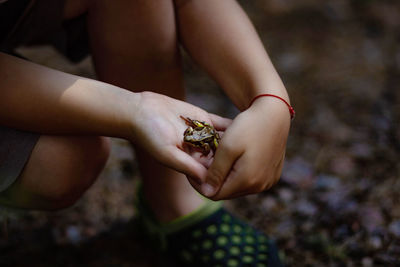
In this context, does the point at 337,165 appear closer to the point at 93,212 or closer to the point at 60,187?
the point at 93,212

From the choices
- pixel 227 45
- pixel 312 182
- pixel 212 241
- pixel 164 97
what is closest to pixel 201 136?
pixel 164 97

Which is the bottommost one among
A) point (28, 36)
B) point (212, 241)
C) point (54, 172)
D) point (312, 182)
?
point (312, 182)

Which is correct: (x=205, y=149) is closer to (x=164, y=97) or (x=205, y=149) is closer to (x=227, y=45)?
(x=164, y=97)

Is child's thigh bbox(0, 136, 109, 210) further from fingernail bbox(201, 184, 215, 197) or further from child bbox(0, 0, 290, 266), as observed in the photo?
fingernail bbox(201, 184, 215, 197)

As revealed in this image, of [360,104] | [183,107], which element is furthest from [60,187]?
[360,104]

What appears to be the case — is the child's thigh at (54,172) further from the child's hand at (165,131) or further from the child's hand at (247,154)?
the child's hand at (247,154)

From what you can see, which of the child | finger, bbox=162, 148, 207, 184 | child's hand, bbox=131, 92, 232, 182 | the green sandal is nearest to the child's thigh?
the child

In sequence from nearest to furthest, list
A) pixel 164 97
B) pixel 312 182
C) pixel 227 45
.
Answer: pixel 164 97 → pixel 227 45 → pixel 312 182

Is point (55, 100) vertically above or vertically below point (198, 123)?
above
